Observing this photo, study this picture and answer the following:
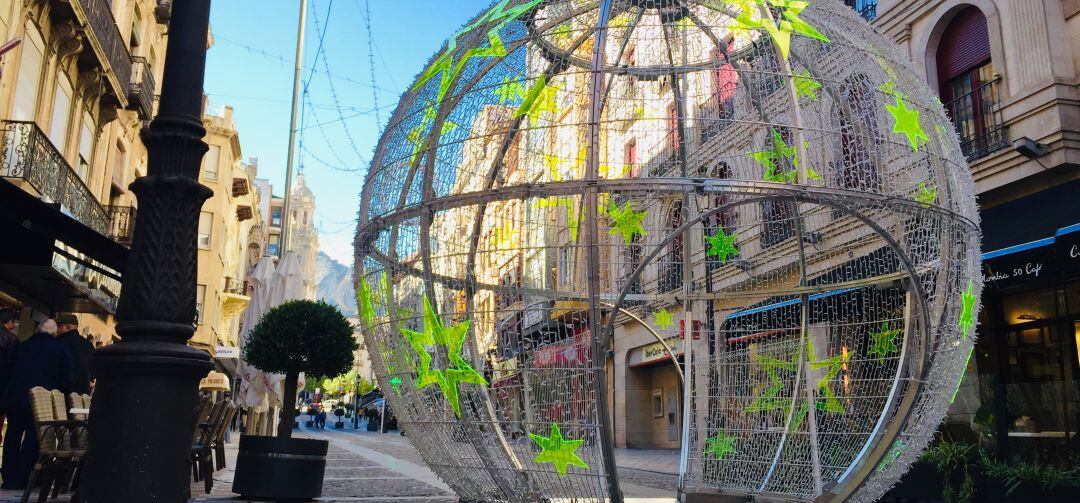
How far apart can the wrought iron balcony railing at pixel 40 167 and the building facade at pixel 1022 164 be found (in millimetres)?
11513

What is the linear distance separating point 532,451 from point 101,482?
219cm

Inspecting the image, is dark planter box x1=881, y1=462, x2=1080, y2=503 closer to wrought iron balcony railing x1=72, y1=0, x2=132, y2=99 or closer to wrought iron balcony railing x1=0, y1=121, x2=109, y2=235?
wrought iron balcony railing x1=0, y1=121, x2=109, y2=235

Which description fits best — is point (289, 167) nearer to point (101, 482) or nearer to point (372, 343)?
point (372, 343)

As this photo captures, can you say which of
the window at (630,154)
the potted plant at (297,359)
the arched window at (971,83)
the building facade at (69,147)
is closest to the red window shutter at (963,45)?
the arched window at (971,83)

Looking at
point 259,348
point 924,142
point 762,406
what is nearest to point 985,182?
point 762,406

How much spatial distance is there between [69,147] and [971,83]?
14757mm

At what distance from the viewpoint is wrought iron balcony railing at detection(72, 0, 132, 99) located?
49.1 feet

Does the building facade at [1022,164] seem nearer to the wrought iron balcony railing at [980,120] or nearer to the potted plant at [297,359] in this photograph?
the wrought iron balcony railing at [980,120]

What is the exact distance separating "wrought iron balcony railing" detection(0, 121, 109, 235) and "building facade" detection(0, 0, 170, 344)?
0.7 inches

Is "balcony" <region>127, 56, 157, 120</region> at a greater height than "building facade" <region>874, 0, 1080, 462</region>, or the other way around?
"balcony" <region>127, 56, 157, 120</region>

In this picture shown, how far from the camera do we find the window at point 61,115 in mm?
14609

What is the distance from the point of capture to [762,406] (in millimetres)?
6543

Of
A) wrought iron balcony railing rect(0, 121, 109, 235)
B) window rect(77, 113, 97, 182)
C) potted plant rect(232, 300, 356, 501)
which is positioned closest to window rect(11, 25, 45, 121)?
wrought iron balcony railing rect(0, 121, 109, 235)

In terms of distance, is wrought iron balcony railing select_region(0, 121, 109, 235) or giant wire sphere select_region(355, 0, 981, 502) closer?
giant wire sphere select_region(355, 0, 981, 502)
